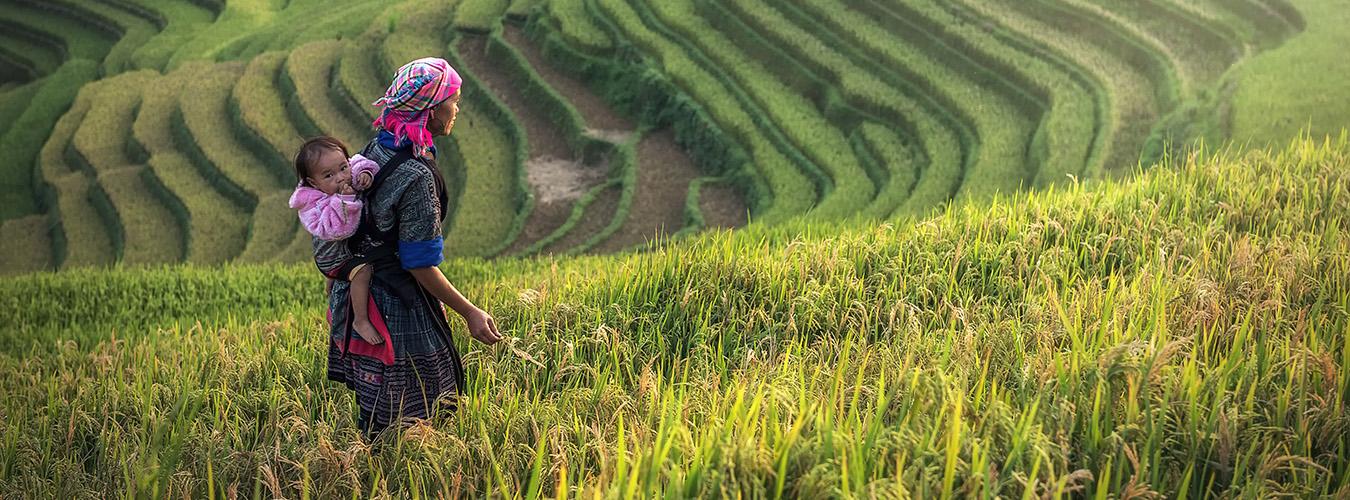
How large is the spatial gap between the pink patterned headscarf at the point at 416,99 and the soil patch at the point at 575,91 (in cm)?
1350

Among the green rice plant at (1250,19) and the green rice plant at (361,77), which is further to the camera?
the green rice plant at (361,77)

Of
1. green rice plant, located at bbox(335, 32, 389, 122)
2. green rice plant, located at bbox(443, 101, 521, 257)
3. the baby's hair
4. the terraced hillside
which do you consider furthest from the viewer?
green rice plant, located at bbox(335, 32, 389, 122)

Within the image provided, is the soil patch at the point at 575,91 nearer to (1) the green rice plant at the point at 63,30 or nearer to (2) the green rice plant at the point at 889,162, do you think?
(2) the green rice plant at the point at 889,162

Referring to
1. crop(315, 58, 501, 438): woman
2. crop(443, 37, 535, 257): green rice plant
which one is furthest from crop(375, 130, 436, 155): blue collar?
crop(443, 37, 535, 257): green rice plant

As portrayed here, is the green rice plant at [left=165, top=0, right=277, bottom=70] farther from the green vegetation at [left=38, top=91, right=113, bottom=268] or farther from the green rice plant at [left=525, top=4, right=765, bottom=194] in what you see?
the green rice plant at [left=525, top=4, right=765, bottom=194]

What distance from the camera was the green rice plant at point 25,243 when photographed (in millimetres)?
15830

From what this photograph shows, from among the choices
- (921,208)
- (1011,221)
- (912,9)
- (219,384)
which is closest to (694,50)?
(912,9)

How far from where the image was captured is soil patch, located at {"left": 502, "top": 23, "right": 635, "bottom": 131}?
56.1 ft

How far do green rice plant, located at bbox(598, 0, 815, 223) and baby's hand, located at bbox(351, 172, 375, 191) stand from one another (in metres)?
9.34

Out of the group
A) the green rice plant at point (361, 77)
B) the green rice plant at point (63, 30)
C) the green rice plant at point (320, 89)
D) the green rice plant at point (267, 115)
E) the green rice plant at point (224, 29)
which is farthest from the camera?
the green rice plant at point (63, 30)

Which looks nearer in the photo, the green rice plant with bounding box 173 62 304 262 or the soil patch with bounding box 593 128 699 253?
the soil patch with bounding box 593 128 699 253

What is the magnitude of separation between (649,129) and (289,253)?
5655mm

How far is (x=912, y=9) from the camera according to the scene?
52.9 feet

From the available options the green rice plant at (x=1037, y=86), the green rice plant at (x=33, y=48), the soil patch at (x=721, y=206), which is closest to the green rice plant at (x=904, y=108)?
the green rice plant at (x=1037, y=86)
